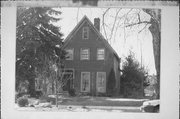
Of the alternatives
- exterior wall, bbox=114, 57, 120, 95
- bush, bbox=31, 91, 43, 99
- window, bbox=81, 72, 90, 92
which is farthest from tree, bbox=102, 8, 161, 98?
bush, bbox=31, 91, 43, 99

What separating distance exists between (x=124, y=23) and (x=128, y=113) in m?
2.28

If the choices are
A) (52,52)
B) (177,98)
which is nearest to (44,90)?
(52,52)

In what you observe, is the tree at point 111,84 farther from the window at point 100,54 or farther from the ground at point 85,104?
the window at point 100,54

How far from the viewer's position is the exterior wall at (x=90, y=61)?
27.1 feet

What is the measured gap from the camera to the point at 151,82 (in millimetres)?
8242

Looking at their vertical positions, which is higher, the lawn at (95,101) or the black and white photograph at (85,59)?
the black and white photograph at (85,59)

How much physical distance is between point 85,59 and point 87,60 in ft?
0.32

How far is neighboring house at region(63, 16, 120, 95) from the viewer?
8219 mm

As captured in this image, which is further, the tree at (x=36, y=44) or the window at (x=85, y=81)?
the window at (x=85, y=81)

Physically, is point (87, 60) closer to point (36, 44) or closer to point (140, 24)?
point (36, 44)

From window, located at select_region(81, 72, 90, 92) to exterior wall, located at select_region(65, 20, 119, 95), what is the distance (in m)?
0.08

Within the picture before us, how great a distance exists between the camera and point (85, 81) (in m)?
8.34

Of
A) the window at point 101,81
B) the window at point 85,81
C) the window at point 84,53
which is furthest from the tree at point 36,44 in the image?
the window at point 101,81

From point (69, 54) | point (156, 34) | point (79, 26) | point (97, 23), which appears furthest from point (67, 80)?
point (156, 34)
